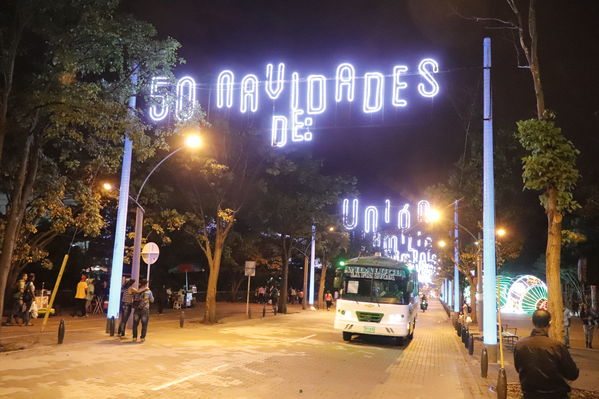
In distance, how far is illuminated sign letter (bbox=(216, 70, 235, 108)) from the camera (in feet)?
65.4

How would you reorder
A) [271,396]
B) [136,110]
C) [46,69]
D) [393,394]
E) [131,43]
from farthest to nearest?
[136,110] < [131,43] < [46,69] < [393,394] < [271,396]

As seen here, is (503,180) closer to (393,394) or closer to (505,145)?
(505,145)

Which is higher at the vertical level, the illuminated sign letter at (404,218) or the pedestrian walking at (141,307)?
the illuminated sign letter at (404,218)

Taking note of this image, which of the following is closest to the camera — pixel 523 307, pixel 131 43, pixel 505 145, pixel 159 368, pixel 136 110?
pixel 159 368

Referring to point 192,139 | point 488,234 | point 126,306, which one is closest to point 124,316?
point 126,306

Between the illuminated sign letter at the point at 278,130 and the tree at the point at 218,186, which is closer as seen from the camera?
the illuminated sign letter at the point at 278,130

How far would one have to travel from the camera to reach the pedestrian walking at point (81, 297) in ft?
83.5

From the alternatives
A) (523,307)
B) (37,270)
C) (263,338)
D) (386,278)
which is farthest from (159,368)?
(523,307)

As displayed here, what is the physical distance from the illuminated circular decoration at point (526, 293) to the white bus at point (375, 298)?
26241mm

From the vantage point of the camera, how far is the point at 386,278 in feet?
64.1

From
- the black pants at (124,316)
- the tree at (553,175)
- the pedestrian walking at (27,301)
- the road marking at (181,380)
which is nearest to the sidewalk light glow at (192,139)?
the black pants at (124,316)

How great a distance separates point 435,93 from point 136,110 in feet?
31.3

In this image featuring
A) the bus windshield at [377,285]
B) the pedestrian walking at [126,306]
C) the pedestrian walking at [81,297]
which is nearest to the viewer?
the pedestrian walking at [126,306]

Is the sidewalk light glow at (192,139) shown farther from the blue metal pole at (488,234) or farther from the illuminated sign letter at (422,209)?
the illuminated sign letter at (422,209)
